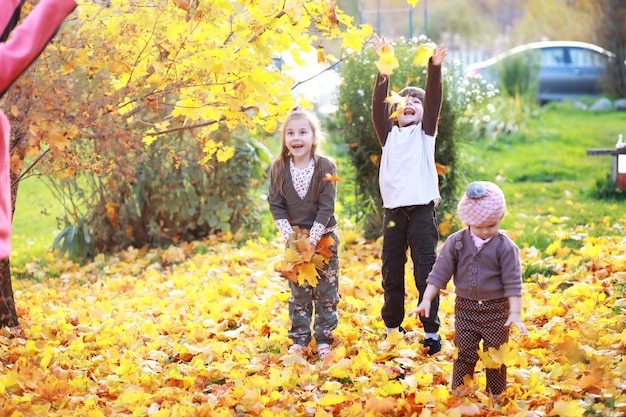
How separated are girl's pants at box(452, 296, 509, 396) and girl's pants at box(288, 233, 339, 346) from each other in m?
1.04

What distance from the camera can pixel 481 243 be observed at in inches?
132

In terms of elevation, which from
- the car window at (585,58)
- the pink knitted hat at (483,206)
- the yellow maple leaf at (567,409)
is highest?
the car window at (585,58)

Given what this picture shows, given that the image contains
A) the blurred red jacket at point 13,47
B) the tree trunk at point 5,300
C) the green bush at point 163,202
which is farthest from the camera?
the green bush at point 163,202

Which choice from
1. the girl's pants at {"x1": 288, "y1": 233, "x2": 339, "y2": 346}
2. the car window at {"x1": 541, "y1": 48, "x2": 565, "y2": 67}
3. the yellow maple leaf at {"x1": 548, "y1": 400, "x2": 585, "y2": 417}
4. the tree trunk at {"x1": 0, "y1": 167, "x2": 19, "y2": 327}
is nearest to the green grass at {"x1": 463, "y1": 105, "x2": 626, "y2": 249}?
the girl's pants at {"x1": 288, "y1": 233, "x2": 339, "y2": 346}

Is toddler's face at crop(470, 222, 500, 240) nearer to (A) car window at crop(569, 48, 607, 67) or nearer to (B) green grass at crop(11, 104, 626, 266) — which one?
(B) green grass at crop(11, 104, 626, 266)

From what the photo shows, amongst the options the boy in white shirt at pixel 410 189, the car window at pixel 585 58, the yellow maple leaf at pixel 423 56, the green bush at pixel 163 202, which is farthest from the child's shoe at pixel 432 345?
the car window at pixel 585 58

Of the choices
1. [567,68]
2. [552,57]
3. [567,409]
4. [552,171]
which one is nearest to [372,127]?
[552,171]

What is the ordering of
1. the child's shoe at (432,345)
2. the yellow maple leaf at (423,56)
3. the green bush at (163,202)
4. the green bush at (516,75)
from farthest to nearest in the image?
the green bush at (516,75)
the green bush at (163,202)
the child's shoe at (432,345)
the yellow maple leaf at (423,56)

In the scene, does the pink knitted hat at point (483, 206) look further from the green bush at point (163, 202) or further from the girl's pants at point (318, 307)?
the green bush at point (163, 202)

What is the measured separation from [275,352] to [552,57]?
630 inches

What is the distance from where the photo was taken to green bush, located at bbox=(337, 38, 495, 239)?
23.7 feet

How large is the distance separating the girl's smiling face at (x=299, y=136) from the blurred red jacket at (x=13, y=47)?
1804mm

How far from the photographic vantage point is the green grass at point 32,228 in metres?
8.45

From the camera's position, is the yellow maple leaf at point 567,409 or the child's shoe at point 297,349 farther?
the child's shoe at point 297,349
